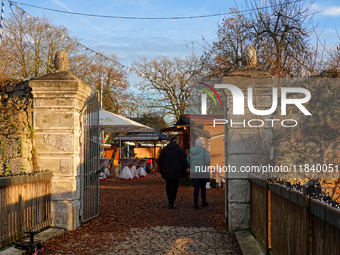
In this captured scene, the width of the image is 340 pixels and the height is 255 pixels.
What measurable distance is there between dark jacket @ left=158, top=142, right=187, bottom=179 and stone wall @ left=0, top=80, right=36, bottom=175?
3.76 metres

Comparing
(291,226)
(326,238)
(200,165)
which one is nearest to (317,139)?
(291,226)

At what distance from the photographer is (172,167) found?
9.21 meters

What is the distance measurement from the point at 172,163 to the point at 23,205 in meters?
4.61

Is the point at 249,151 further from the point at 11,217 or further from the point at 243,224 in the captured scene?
the point at 11,217

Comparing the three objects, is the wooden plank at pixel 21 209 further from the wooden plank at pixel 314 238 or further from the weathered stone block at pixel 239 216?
the wooden plank at pixel 314 238

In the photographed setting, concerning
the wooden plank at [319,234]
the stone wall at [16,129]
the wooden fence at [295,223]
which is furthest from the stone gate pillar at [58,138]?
the wooden plank at [319,234]

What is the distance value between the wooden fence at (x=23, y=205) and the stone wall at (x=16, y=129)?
368mm

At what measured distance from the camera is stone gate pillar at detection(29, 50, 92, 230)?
625 cm

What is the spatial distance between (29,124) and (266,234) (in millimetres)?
4108

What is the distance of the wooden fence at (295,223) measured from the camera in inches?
86.4

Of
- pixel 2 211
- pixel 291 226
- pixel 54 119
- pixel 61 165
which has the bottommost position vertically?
pixel 2 211

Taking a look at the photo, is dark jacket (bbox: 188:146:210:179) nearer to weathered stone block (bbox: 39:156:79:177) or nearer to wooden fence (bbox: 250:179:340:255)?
weathered stone block (bbox: 39:156:79:177)

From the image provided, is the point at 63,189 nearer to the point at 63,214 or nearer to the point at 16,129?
the point at 63,214

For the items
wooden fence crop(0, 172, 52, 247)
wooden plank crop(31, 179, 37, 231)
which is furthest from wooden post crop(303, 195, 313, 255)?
wooden plank crop(31, 179, 37, 231)
